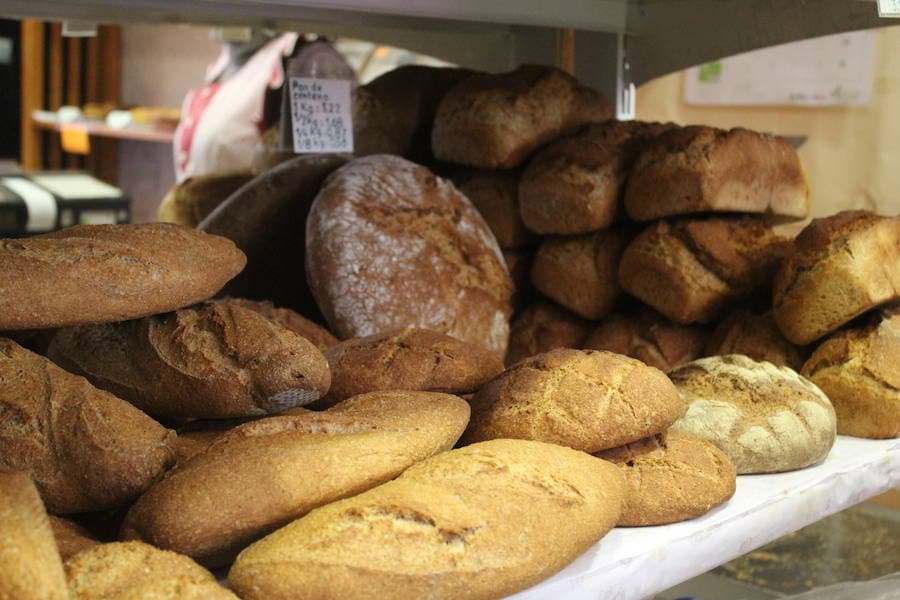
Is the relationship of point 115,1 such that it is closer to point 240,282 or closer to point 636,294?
point 240,282

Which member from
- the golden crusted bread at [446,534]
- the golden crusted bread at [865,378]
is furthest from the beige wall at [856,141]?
the golden crusted bread at [446,534]

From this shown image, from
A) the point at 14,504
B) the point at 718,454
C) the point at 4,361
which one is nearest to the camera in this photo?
the point at 14,504

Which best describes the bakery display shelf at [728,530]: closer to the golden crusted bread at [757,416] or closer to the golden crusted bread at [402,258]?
the golden crusted bread at [757,416]

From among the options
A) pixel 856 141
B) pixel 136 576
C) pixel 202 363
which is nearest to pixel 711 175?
pixel 202 363

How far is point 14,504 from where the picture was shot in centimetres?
84

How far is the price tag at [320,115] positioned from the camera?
7.18 feet

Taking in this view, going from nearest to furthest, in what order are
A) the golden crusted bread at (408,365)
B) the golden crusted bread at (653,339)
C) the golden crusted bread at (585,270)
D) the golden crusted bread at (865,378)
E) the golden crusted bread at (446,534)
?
1. the golden crusted bread at (446,534)
2. the golden crusted bread at (408,365)
3. the golden crusted bread at (865,378)
4. the golden crusted bread at (653,339)
5. the golden crusted bread at (585,270)

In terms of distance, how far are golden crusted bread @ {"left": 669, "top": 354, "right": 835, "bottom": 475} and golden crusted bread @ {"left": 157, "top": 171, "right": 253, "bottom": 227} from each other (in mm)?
1250

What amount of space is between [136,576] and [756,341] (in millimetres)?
1230

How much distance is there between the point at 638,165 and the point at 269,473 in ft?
3.83

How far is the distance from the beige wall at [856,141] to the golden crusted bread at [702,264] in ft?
7.67

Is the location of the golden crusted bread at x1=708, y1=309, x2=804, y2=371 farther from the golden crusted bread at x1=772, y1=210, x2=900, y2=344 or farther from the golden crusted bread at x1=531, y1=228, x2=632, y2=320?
the golden crusted bread at x1=531, y1=228, x2=632, y2=320

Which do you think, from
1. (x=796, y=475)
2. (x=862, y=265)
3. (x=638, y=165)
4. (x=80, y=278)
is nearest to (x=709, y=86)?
(x=638, y=165)

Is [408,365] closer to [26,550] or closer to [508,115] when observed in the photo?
[26,550]
